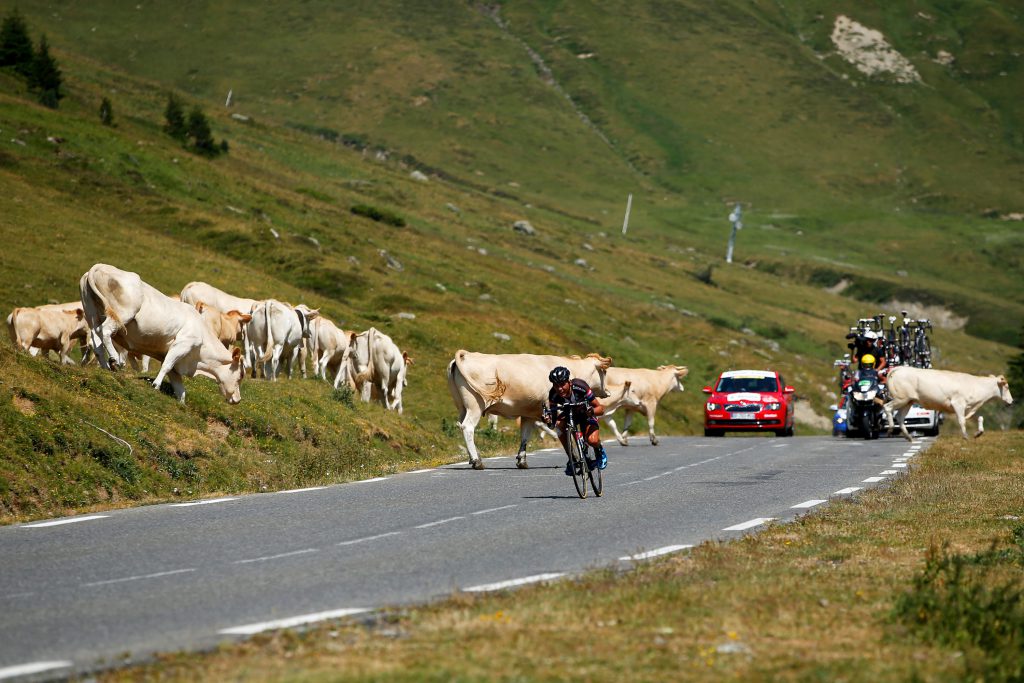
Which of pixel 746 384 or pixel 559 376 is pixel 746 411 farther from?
pixel 559 376

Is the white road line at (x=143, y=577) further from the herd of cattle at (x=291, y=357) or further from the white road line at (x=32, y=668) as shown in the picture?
the herd of cattle at (x=291, y=357)

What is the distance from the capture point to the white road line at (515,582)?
10.6 m

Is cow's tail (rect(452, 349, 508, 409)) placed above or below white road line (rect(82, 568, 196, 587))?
above

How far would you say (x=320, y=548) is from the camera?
508 inches

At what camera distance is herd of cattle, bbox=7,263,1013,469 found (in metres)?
22.9

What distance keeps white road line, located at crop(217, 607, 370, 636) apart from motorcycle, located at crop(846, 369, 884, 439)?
99.4ft

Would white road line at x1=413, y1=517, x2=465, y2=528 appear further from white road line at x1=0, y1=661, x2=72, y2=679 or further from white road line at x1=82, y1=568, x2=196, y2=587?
white road line at x1=0, y1=661, x2=72, y2=679

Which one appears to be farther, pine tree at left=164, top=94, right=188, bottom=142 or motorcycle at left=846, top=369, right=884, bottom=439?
pine tree at left=164, top=94, right=188, bottom=142

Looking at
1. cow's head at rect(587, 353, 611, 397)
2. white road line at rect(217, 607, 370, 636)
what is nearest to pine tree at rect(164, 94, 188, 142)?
cow's head at rect(587, 353, 611, 397)

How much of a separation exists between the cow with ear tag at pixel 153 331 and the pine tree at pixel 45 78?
5377 cm

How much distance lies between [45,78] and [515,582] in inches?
2778

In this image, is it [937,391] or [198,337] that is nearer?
[198,337]

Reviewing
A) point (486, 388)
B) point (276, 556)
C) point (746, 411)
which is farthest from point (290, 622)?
point (746, 411)

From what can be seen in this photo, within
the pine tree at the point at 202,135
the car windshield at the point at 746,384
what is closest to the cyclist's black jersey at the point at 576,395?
the car windshield at the point at 746,384
